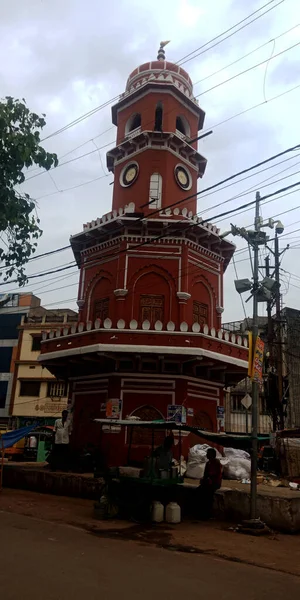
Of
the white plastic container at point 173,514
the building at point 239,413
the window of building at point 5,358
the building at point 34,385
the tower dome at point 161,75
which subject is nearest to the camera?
the white plastic container at point 173,514

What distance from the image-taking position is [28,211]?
8.28m

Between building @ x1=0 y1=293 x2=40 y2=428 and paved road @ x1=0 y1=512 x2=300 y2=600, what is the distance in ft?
101

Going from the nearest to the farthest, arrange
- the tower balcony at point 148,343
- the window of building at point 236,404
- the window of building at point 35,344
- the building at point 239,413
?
the tower balcony at point 148,343
the building at point 239,413
the window of building at point 236,404
the window of building at point 35,344

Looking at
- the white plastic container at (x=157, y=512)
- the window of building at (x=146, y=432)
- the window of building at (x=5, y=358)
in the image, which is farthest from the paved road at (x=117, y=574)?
the window of building at (x=5, y=358)

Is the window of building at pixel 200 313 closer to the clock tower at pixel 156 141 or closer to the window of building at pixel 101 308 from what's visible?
the window of building at pixel 101 308

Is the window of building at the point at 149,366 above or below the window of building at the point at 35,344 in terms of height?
below

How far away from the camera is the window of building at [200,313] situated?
64.1 ft

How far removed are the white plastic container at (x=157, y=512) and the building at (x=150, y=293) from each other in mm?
6658

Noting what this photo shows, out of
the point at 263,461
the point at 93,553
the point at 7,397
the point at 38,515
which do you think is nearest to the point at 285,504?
the point at 93,553

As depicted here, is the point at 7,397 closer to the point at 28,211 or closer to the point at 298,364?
the point at 298,364

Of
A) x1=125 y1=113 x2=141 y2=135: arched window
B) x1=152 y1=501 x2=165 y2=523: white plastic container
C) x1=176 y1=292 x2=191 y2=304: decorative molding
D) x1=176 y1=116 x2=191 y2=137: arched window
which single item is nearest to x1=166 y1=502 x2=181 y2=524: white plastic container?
x1=152 y1=501 x2=165 y2=523: white plastic container

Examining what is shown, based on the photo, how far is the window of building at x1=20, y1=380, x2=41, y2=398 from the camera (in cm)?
3806

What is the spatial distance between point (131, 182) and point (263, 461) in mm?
14005

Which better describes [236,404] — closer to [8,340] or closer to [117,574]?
[8,340]
